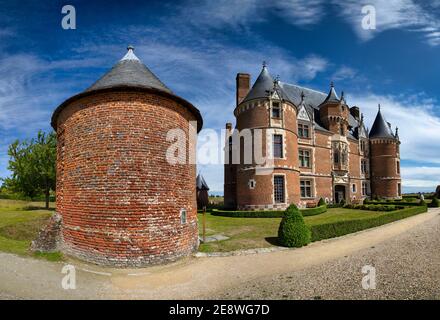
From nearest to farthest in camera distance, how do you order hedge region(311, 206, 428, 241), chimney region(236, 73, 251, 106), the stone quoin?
hedge region(311, 206, 428, 241), the stone quoin, chimney region(236, 73, 251, 106)

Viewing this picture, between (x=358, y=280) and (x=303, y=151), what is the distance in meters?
22.2

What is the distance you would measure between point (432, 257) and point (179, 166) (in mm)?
9808

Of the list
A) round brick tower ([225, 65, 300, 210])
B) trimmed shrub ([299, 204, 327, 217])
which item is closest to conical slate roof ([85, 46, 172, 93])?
round brick tower ([225, 65, 300, 210])

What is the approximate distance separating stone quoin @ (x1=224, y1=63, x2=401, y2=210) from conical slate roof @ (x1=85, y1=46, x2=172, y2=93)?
14.3 meters

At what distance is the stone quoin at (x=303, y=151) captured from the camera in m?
23.3

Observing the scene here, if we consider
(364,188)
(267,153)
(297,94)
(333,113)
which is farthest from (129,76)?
(364,188)

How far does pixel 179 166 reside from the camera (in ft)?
33.8

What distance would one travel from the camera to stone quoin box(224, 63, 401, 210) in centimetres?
2334

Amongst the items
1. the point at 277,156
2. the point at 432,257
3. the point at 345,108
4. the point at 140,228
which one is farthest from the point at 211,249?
the point at 345,108

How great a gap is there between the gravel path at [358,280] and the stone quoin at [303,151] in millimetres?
13479

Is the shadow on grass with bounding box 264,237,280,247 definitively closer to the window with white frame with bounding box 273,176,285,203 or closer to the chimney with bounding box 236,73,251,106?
the window with white frame with bounding box 273,176,285,203

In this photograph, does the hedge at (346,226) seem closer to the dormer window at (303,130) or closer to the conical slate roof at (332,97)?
the dormer window at (303,130)

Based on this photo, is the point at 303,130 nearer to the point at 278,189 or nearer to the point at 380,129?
the point at 278,189
